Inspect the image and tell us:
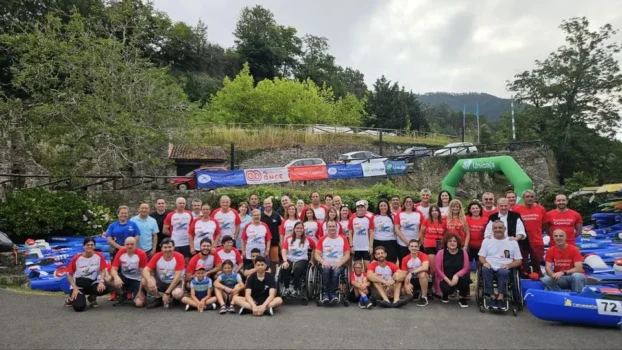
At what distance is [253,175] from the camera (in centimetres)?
1894

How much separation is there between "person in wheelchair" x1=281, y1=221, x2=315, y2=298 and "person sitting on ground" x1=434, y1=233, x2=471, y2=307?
214 cm

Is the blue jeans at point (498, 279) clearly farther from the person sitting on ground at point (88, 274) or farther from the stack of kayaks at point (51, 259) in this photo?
the stack of kayaks at point (51, 259)

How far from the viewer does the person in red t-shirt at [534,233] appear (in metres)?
7.17

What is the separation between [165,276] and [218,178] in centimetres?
1127

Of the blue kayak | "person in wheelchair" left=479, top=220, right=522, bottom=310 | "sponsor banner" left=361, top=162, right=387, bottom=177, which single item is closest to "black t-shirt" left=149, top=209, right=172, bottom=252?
"person in wheelchair" left=479, top=220, right=522, bottom=310

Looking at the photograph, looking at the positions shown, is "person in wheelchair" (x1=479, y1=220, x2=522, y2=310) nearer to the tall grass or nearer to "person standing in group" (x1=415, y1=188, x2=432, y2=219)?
"person standing in group" (x1=415, y1=188, x2=432, y2=219)

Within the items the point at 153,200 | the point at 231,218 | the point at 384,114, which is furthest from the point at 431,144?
the point at 231,218

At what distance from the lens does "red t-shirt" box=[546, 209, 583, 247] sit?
7.01 meters

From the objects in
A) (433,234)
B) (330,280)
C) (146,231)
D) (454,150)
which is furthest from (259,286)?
(454,150)

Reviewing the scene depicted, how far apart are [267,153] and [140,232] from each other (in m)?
20.7

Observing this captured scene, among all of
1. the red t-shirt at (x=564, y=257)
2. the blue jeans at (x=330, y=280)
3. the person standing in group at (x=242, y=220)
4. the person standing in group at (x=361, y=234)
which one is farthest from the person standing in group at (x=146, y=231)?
the red t-shirt at (x=564, y=257)

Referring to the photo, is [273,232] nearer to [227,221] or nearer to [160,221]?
[227,221]

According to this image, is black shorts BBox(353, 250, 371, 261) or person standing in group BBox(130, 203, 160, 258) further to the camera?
black shorts BBox(353, 250, 371, 261)

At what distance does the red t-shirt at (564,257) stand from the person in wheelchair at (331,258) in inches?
122
